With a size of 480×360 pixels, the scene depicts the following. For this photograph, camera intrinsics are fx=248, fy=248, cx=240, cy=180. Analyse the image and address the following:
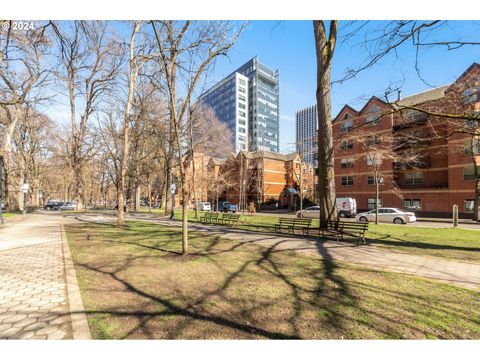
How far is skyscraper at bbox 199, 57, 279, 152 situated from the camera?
342 ft

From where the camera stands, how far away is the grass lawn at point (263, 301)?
3457 mm

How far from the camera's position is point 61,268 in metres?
6.46

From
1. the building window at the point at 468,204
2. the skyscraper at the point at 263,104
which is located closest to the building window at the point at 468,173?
the building window at the point at 468,204

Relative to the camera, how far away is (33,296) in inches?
182

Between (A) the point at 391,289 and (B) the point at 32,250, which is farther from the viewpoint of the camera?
(B) the point at 32,250

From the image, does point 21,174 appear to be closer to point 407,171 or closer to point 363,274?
point 363,274

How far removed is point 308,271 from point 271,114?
11483 centimetres

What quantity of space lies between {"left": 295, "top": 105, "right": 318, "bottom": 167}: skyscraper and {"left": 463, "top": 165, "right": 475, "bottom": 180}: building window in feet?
53.8

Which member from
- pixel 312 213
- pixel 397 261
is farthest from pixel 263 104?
pixel 397 261

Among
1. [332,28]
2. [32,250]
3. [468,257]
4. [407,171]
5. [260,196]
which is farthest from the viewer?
[260,196]

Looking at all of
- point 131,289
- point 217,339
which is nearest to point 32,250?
point 131,289

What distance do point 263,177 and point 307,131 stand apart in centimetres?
1600

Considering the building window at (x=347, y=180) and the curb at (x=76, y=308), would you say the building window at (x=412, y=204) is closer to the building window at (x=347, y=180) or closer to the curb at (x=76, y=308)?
the building window at (x=347, y=180)

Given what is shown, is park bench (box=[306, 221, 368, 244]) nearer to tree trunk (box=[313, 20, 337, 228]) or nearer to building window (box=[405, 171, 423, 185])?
tree trunk (box=[313, 20, 337, 228])
